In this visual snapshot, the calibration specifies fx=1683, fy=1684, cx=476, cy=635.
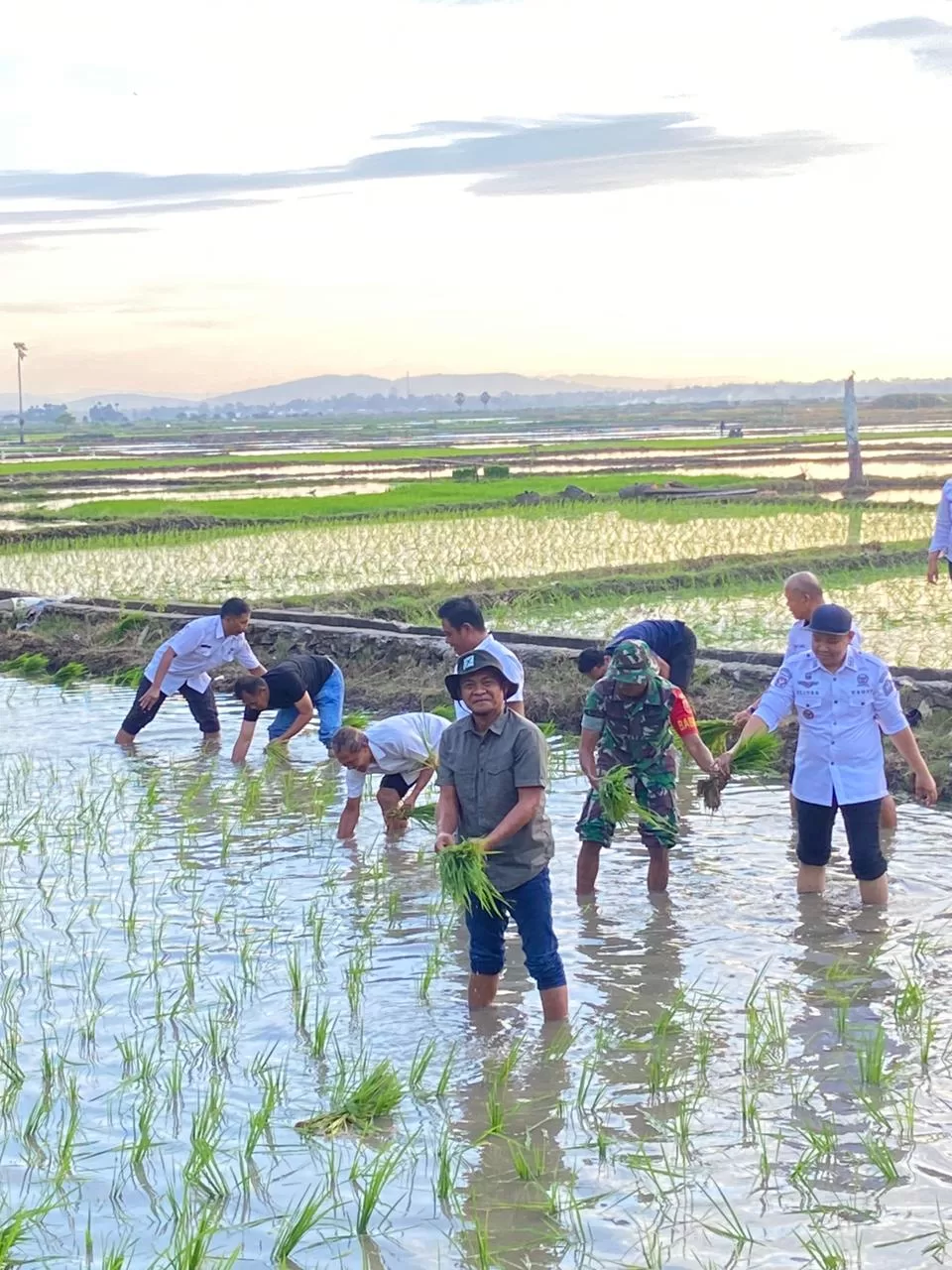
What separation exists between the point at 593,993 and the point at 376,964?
2.57 ft

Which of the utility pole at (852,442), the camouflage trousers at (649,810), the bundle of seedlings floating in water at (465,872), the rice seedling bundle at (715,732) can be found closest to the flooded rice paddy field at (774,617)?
the rice seedling bundle at (715,732)

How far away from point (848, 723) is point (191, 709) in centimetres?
495

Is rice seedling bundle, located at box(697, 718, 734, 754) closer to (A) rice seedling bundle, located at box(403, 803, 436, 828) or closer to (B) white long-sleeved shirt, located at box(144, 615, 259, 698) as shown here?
(A) rice seedling bundle, located at box(403, 803, 436, 828)

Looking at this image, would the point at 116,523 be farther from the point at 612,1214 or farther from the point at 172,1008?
the point at 612,1214

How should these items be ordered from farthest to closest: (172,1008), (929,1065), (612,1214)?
(172,1008) → (929,1065) → (612,1214)

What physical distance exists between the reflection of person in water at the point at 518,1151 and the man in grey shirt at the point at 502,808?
0.31m

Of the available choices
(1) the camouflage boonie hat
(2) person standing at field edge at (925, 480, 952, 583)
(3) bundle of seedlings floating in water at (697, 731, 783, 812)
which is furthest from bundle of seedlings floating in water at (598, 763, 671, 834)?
(2) person standing at field edge at (925, 480, 952, 583)

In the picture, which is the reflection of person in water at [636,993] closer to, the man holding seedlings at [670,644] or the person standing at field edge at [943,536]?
the man holding seedlings at [670,644]

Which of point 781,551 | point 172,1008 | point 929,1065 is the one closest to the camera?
point 929,1065

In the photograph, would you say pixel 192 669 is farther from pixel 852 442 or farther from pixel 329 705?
pixel 852 442

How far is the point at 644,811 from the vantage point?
612 centimetres

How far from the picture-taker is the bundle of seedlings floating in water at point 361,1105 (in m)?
4.26

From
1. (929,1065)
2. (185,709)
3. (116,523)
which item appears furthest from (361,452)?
(929,1065)

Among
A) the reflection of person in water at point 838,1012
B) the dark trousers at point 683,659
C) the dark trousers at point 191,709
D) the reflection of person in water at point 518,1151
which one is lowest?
the reflection of person in water at point 518,1151
